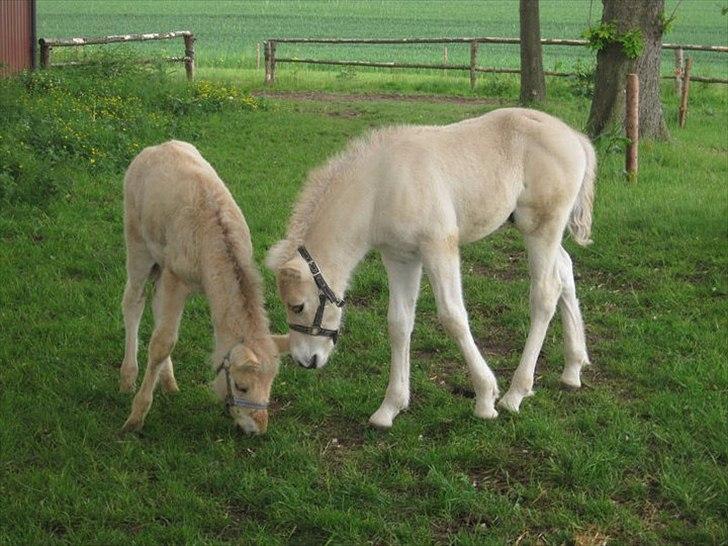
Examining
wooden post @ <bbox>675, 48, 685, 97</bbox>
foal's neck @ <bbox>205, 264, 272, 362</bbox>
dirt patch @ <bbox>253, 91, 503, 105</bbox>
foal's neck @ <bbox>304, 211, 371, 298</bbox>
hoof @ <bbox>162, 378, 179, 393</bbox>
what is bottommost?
hoof @ <bbox>162, 378, 179, 393</bbox>

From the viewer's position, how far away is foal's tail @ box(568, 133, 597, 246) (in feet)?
20.0

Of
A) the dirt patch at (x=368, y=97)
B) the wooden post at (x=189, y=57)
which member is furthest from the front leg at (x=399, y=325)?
the wooden post at (x=189, y=57)

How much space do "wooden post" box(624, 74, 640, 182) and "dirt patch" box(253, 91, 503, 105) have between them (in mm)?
9241

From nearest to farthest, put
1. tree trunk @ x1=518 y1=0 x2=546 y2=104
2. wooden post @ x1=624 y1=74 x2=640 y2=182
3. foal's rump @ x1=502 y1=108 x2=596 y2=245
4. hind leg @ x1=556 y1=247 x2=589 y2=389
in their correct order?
foal's rump @ x1=502 y1=108 x2=596 y2=245 → hind leg @ x1=556 y1=247 x2=589 y2=389 → wooden post @ x1=624 y1=74 x2=640 y2=182 → tree trunk @ x1=518 y1=0 x2=546 y2=104

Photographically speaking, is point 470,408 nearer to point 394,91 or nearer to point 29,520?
point 29,520

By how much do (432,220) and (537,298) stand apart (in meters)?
1.00

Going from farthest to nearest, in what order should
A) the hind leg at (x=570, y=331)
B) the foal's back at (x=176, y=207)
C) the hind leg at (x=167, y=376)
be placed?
the hind leg at (x=570, y=331) → the hind leg at (x=167, y=376) → the foal's back at (x=176, y=207)

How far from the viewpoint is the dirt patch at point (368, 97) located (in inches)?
841

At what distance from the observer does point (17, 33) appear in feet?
61.0

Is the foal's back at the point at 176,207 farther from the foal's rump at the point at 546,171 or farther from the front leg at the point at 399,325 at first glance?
the foal's rump at the point at 546,171

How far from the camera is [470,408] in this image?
18.9ft

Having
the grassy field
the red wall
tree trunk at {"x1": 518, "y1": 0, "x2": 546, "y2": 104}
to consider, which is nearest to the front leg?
tree trunk at {"x1": 518, "y1": 0, "x2": 546, "y2": 104}

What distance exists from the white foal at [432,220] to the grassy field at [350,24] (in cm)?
2276

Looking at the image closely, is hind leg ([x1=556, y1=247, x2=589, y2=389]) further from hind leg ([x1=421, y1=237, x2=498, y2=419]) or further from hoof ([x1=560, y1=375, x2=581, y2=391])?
hind leg ([x1=421, y1=237, x2=498, y2=419])
